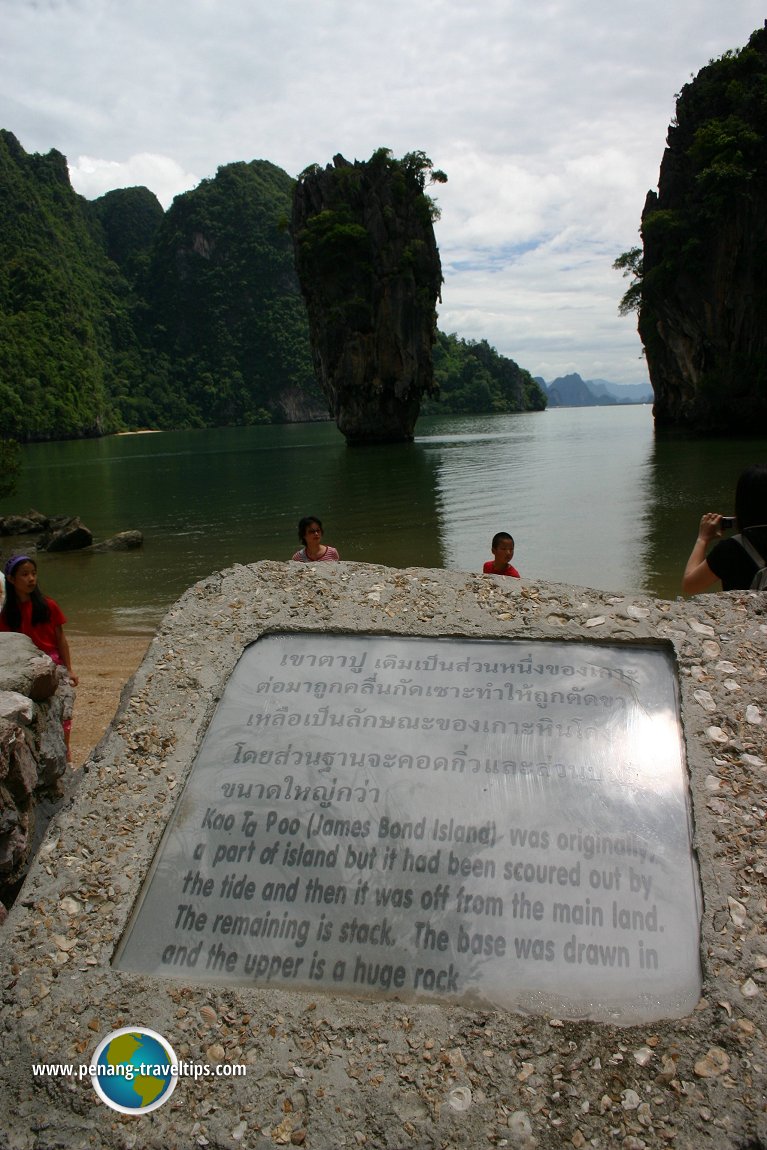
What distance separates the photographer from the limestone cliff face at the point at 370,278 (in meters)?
41.5

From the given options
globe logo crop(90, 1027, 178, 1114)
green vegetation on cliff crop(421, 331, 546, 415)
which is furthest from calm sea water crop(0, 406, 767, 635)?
green vegetation on cliff crop(421, 331, 546, 415)

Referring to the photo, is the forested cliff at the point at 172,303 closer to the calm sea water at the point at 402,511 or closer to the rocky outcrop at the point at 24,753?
the calm sea water at the point at 402,511

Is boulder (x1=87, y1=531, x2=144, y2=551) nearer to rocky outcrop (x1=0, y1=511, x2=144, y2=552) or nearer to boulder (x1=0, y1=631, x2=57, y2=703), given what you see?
rocky outcrop (x1=0, y1=511, x2=144, y2=552)

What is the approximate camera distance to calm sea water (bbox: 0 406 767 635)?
12.4 meters

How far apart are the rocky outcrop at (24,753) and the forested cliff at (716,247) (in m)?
38.0

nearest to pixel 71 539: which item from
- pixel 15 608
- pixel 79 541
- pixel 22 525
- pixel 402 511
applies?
pixel 79 541

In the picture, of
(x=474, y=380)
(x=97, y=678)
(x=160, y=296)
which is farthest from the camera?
(x=160, y=296)

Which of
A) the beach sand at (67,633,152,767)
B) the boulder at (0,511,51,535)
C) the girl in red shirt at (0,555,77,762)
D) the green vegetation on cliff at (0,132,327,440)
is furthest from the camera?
the green vegetation on cliff at (0,132,327,440)

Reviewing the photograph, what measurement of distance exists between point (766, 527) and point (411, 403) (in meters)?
44.2

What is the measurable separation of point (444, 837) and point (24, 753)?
1350 mm

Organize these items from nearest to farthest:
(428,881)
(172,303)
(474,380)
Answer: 1. (428,881)
2. (474,380)
3. (172,303)

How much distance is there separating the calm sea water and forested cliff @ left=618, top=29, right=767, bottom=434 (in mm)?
4109

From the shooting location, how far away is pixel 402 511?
19.1 m

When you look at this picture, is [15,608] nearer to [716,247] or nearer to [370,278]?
[716,247]
